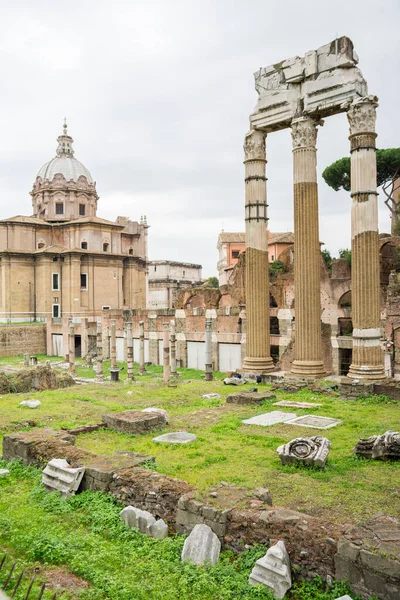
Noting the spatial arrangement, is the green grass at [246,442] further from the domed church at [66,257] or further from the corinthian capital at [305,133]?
the domed church at [66,257]

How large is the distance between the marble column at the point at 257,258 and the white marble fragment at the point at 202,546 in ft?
33.3

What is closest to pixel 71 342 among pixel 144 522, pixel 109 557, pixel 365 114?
pixel 365 114

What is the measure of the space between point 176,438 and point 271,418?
2.21 m

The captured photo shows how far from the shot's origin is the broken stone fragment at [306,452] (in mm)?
6727

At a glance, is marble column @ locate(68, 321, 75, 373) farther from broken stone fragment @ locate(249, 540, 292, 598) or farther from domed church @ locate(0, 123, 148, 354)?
broken stone fragment @ locate(249, 540, 292, 598)

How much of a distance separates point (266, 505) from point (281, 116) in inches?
456

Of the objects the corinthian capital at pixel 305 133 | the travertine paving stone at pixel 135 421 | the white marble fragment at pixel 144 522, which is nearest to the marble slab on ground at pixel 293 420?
the travertine paving stone at pixel 135 421

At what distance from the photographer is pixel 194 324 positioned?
30906mm

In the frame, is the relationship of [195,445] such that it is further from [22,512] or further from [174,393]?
[174,393]

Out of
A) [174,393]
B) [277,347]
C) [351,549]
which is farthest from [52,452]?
[277,347]

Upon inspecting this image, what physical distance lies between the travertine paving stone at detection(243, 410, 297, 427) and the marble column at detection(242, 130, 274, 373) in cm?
466

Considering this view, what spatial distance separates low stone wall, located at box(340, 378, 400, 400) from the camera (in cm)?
1162

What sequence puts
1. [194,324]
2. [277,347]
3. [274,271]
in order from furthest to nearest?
[274,271], [194,324], [277,347]

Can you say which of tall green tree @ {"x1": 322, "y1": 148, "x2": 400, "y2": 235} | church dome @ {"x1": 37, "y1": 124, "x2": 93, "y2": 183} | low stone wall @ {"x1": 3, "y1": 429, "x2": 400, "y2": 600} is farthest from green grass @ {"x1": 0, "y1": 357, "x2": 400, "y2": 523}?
church dome @ {"x1": 37, "y1": 124, "x2": 93, "y2": 183}
